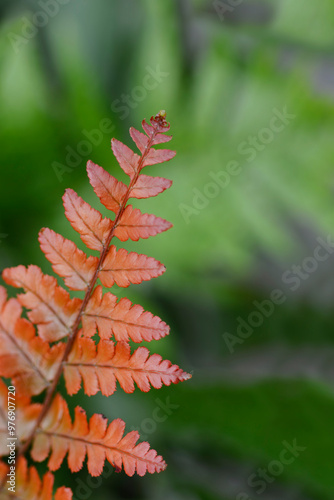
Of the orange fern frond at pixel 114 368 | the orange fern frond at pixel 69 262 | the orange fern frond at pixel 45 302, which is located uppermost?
the orange fern frond at pixel 69 262

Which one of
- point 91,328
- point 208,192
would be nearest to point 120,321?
point 91,328

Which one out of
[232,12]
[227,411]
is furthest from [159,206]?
[232,12]

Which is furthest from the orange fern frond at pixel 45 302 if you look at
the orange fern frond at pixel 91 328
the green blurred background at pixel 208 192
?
the green blurred background at pixel 208 192

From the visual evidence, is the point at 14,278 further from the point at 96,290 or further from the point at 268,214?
the point at 268,214

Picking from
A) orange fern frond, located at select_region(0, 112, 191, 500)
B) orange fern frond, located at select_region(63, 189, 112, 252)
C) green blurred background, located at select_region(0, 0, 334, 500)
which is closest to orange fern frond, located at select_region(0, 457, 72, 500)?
orange fern frond, located at select_region(0, 112, 191, 500)

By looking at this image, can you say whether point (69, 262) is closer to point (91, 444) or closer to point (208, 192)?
point (91, 444)

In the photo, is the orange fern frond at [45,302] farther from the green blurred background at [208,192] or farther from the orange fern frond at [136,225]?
the green blurred background at [208,192]

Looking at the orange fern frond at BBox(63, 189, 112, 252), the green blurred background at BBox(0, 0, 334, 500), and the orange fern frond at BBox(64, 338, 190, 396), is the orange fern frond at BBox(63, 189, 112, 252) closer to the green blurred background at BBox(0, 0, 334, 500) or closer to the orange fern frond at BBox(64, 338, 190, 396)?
the orange fern frond at BBox(64, 338, 190, 396)
